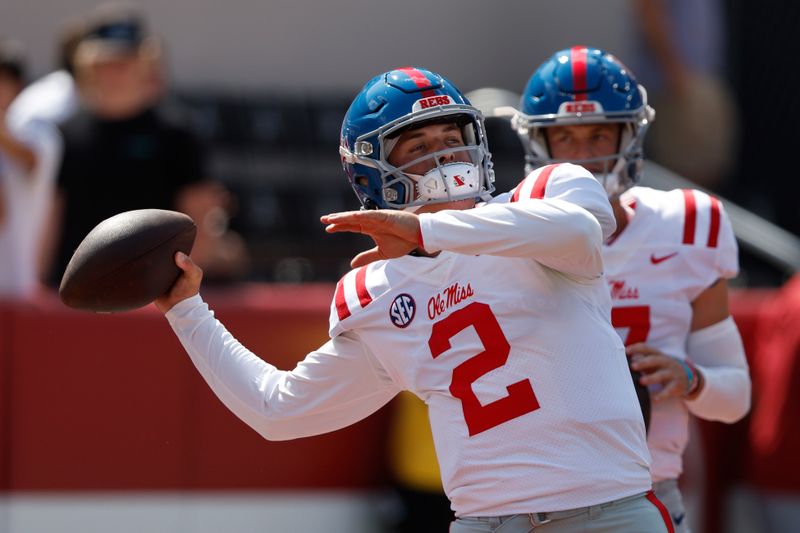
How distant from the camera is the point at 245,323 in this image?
5.32 metres

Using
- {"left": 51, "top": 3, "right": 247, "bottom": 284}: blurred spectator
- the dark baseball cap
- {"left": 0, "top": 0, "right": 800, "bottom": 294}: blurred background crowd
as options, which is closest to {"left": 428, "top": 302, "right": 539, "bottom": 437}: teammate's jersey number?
{"left": 51, "top": 3, "right": 247, "bottom": 284}: blurred spectator

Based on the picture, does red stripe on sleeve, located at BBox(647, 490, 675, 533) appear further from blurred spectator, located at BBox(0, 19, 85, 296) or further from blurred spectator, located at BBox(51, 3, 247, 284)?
blurred spectator, located at BBox(0, 19, 85, 296)

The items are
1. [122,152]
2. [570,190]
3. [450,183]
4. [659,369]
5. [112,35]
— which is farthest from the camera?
[112,35]

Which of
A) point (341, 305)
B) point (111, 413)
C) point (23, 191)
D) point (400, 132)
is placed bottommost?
point (111, 413)

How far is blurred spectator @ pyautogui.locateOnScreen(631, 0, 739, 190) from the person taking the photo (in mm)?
8344

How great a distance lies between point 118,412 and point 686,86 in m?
4.57

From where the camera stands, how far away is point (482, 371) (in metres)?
2.71

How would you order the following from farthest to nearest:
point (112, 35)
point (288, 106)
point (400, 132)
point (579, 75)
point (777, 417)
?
1. point (288, 106)
2. point (112, 35)
3. point (777, 417)
4. point (579, 75)
5. point (400, 132)

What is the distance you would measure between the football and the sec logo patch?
49 centimetres

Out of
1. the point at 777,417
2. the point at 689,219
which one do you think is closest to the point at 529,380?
the point at 689,219

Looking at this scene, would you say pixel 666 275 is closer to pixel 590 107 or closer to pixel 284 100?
pixel 590 107

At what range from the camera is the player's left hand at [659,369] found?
323cm

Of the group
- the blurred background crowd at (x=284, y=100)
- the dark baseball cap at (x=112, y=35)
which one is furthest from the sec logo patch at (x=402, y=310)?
the dark baseball cap at (x=112, y=35)

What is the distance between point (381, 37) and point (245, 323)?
13.2 ft
